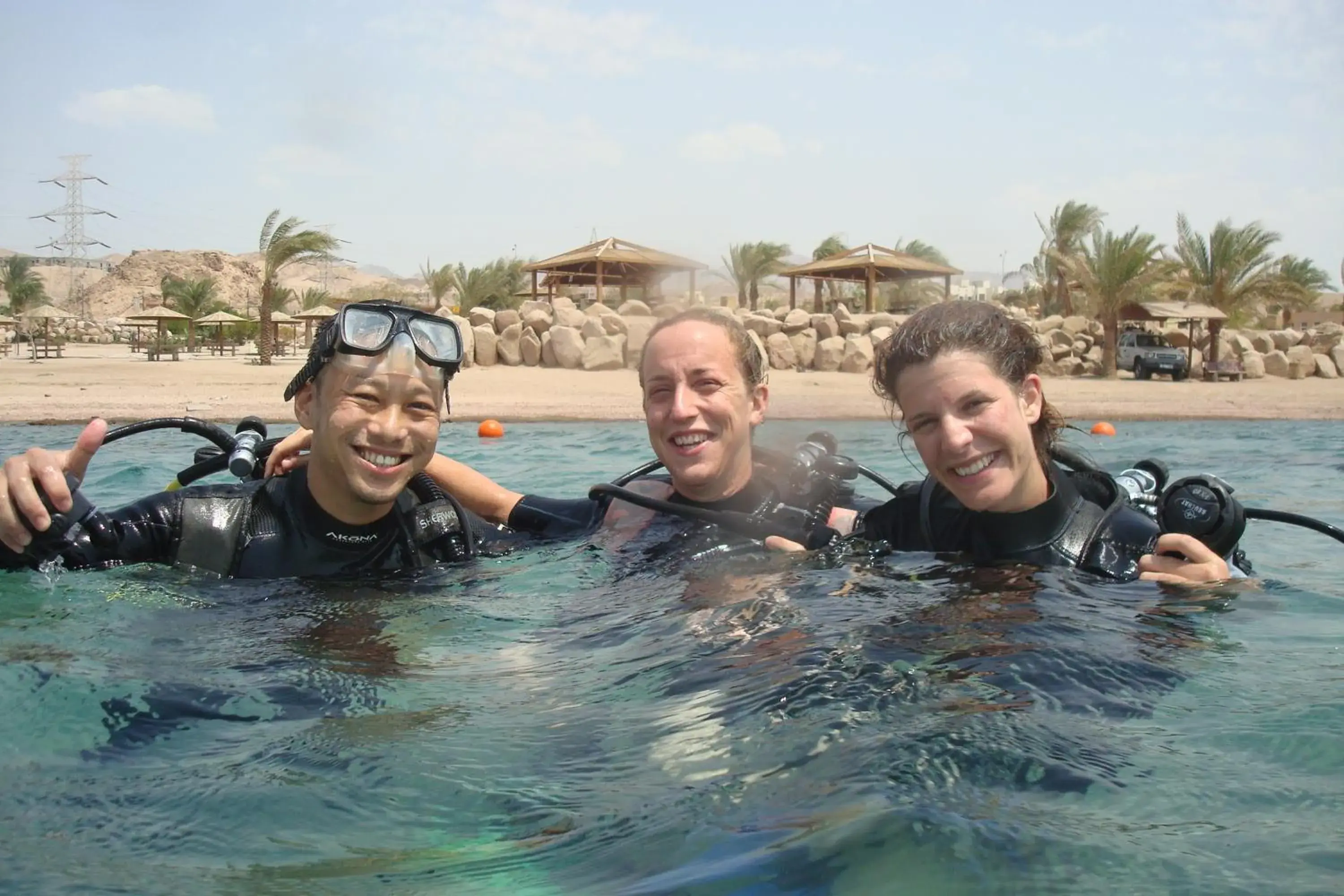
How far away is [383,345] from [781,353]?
19855 mm

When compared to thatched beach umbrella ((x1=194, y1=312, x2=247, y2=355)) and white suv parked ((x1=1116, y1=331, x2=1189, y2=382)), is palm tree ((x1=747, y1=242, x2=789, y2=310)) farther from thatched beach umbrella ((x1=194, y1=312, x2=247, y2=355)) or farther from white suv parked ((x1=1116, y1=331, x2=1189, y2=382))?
thatched beach umbrella ((x1=194, y1=312, x2=247, y2=355))

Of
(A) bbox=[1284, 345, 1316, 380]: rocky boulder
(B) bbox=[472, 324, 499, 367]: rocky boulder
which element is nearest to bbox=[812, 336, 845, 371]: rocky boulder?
(B) bbox=[472, 324, 499, 367]: rocky boulder

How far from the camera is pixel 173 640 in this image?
9.96ft

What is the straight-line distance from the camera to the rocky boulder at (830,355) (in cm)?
2281

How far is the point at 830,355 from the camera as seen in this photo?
22.8m

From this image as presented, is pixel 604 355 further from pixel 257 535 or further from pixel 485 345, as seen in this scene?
pixel 257 535

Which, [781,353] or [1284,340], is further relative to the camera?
[1284,340]

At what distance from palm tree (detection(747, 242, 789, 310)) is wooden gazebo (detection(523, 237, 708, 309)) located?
605cm

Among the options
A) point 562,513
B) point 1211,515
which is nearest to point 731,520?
point 562,513

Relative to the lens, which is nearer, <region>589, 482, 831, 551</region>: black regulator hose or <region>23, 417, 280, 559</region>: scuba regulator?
<region>23, 417, 280, 559</region>: scuba regulator

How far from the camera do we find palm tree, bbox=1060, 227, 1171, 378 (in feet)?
81.9

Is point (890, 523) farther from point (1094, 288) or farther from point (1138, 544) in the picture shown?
point (1094, 288)

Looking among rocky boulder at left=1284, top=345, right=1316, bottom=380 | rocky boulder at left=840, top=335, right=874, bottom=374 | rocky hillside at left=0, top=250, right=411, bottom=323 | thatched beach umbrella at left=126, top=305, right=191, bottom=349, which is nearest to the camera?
rocky boulder at left=840, top=335, right=874, bottom=374

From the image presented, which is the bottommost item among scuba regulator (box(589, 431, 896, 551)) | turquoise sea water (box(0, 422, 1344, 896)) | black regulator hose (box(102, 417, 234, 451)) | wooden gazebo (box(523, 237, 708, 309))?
turquoise sea water (box(0, 422, 1344, 896))
